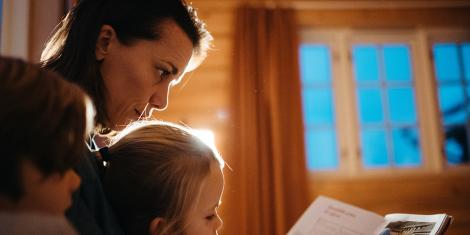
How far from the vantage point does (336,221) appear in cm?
131

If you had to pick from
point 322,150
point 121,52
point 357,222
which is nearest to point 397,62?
point 322,150

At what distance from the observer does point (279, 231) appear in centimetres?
292

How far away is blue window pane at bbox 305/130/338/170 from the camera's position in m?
3.30

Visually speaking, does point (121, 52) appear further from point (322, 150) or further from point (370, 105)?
point (370, 105)

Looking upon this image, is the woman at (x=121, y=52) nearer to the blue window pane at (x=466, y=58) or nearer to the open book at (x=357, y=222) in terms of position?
the open book at (x=357, y=222)

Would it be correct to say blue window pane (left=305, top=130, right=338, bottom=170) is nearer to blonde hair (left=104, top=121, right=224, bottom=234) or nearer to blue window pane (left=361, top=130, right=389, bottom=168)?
blue window pane (left=361, top=130, right=389, bottom=168)

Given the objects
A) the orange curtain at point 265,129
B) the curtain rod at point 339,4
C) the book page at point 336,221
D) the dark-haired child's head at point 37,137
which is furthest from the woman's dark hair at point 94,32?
the curtain rod at point 339,4

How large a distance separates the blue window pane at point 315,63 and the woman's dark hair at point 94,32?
2.48 m

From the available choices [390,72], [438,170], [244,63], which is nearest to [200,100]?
[244,63]

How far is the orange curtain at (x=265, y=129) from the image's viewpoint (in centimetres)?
298

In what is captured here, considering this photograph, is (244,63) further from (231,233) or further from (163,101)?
(163,101)

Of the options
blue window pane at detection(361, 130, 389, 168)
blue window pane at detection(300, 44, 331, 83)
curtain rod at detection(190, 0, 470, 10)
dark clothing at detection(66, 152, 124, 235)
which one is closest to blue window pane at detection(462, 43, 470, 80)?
curtain rod at detection(190, 0, 470, 10)

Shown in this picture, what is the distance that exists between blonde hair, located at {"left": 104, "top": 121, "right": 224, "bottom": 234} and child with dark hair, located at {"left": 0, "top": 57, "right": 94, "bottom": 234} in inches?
11.9

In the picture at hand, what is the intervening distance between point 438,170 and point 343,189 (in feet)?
2.50
